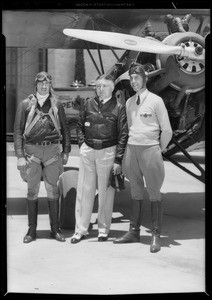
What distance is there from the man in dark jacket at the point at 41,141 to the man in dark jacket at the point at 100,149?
7.7 inches

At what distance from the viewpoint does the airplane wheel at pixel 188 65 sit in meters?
5.06

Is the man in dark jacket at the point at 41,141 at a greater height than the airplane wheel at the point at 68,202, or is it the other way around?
the man in dark jacket at the point at 41,141

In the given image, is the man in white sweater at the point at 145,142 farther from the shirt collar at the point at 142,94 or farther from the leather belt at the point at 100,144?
the leather belt at the point at 100,144

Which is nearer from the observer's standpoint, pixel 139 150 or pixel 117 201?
pixel 139 150

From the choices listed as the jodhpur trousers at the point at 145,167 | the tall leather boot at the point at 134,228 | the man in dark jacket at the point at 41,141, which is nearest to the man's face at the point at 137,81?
the jodhpur trousers at the point at 145,167

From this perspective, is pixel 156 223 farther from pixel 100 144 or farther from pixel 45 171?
pixel 45 171

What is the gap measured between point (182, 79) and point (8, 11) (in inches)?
75.2

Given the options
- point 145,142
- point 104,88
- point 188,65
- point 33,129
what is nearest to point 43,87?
point 33,129

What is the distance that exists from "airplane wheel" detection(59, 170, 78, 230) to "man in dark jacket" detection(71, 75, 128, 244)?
0.32 m

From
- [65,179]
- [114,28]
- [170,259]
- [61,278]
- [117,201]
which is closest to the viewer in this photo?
[61,278]

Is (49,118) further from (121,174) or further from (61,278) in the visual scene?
(61,278)

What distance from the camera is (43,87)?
471 centimetres

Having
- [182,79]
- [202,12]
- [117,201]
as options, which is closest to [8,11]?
[202,12]

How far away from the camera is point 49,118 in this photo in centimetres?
479
